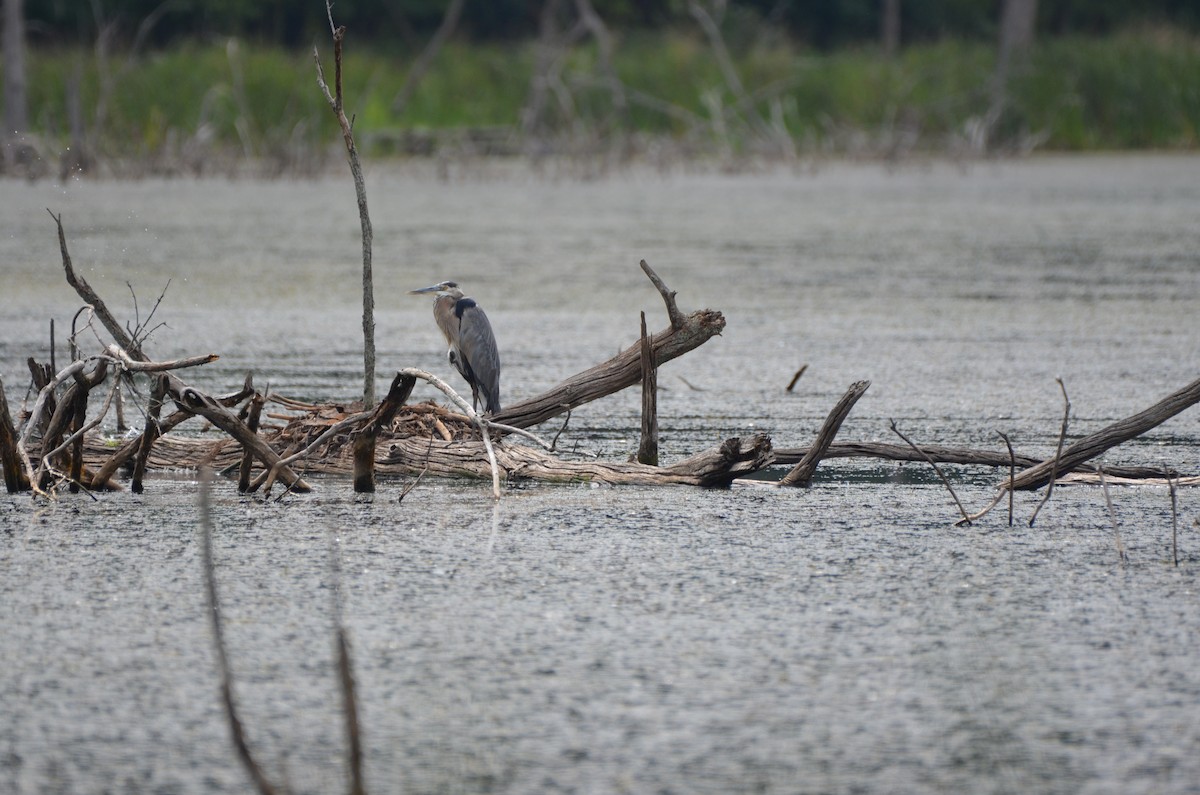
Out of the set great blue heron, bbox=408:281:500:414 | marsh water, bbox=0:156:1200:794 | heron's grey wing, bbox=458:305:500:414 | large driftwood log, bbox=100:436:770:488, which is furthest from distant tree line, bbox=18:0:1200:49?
large driftwood log, bbox=100:436:770:488

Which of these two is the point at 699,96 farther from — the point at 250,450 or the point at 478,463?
the point at 250,450

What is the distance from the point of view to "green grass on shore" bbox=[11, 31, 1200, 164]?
52.5 feet

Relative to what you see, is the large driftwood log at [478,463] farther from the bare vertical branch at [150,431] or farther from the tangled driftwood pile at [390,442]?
the bare vertical branch at [150,431]

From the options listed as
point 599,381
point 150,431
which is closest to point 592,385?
point 599,381

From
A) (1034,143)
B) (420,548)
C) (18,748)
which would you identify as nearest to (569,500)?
(420,548)

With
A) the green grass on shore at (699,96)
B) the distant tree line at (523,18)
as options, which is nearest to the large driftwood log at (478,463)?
the green grass on shore at (699,96)

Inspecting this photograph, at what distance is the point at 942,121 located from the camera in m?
18.3

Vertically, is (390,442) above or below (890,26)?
below

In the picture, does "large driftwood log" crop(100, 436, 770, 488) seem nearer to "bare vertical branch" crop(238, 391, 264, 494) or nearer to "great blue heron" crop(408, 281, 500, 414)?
"bare vertical branch" crop(238, 391, 264, 494)

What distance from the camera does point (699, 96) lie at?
59.1 feet

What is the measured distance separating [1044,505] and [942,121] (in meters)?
15.9

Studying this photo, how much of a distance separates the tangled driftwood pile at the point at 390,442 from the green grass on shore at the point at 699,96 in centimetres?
1204

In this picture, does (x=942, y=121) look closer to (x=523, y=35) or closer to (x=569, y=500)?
(x=523, y=35)

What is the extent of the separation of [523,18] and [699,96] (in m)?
12.3
